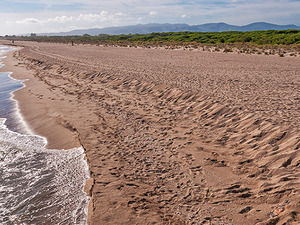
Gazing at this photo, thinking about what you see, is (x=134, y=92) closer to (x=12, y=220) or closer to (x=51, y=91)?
(x=51, y=91)

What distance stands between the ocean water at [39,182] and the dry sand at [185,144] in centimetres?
32

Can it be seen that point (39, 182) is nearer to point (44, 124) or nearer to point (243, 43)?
point (44, 124)

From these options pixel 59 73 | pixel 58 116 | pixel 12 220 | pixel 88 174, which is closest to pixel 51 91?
pixel 58 116

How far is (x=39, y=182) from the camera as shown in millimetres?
4734

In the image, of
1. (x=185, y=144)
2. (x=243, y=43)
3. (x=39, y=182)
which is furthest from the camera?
(x=243, y=43)

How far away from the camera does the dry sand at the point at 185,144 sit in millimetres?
3779

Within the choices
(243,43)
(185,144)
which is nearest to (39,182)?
(185,144)

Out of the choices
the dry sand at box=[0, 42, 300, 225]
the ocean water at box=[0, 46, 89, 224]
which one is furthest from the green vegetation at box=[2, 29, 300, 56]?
the ocean water at box=[0, 46, 89, 224]

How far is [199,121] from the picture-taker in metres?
7.03

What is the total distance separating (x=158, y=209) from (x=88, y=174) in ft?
6.26

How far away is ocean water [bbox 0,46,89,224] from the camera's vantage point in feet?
12.7

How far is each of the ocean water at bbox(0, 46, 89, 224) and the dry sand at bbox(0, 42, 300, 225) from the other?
1.06 feet

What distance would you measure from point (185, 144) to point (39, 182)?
139 inches

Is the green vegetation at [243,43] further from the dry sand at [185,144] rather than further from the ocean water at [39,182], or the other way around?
the ocean water at [39,182]
